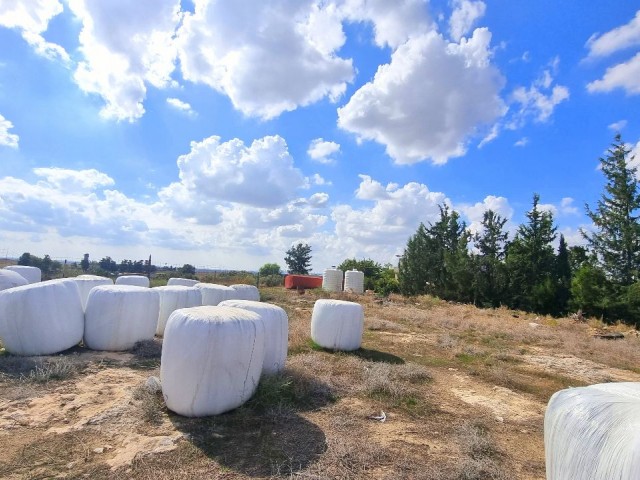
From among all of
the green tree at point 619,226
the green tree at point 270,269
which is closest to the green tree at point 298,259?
the green tree at point 270,269

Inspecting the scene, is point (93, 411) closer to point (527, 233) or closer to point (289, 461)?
point (289, 461)

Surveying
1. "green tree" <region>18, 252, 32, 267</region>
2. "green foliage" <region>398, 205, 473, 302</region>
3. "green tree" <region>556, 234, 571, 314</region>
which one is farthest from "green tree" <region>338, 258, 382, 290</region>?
"green tree" <region>18, 252, 32, 267</region>

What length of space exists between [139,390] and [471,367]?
20.2 ft

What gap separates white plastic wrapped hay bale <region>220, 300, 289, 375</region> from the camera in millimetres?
5969

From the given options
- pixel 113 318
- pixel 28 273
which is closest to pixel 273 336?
pixel 113 318

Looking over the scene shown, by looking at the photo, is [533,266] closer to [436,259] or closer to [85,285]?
[436,259]

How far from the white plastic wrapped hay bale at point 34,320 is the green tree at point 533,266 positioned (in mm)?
26047

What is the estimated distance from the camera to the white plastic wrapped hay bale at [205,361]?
14.4ft

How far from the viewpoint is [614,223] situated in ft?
92.6

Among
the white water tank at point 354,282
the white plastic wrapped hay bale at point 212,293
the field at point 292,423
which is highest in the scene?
the white water tank at point 354,282

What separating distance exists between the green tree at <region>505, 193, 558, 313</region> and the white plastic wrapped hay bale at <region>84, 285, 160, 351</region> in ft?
81.7

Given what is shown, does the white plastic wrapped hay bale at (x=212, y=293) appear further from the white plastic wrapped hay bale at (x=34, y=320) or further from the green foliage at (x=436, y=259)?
the green foliage at (x=436, y=259)

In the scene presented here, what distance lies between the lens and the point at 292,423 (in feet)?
15.1

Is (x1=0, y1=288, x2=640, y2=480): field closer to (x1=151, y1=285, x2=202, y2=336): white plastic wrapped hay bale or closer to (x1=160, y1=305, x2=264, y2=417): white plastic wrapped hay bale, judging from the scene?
(x1=160, y1=305, x2=264, y2=417): white plastic wrapped hay bale
